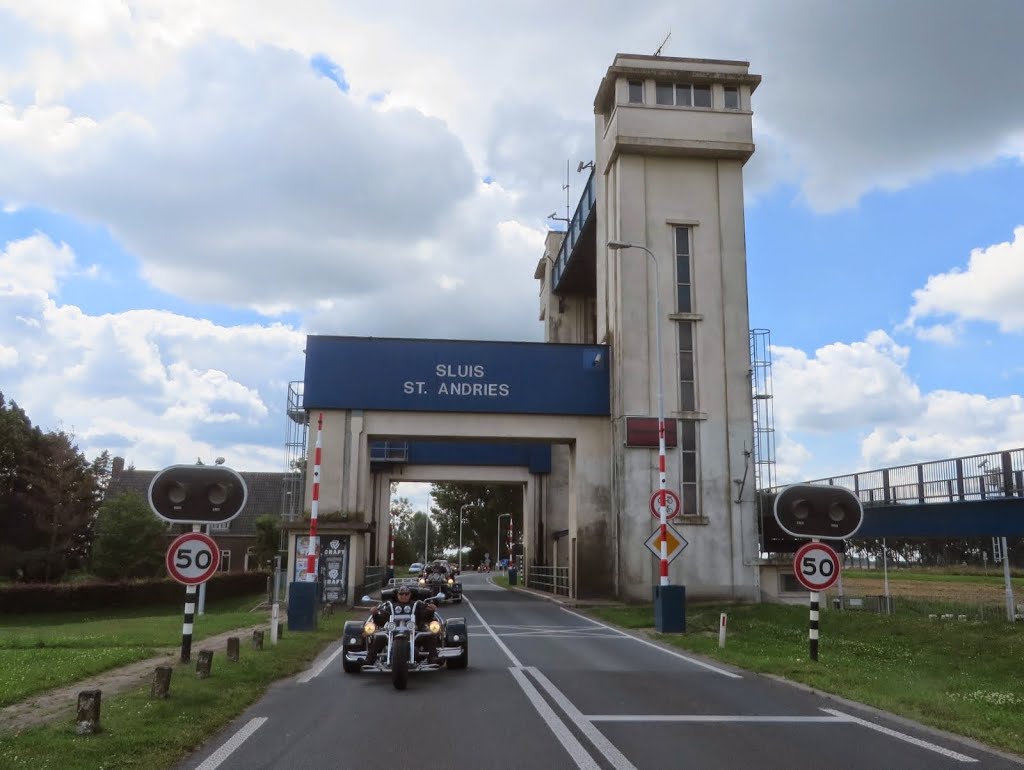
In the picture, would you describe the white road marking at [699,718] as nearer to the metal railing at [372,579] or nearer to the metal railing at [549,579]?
the metal railing at [372,579]

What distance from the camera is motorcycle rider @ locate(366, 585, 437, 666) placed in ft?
41.3

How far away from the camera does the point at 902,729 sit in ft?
30.9

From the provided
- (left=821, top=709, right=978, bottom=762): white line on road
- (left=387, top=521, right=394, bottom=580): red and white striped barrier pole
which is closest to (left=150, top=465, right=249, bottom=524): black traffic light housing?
(left=821, top=709, right=978, bottom=762): white line on road

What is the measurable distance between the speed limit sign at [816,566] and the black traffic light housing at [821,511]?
29 cm

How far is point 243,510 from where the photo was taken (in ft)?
226

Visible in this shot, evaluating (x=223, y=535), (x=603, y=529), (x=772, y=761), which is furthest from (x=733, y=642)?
(x=223, y=535)

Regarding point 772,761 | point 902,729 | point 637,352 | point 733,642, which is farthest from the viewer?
point 637,352

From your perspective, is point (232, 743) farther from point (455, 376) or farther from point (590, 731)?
point (455, 376)

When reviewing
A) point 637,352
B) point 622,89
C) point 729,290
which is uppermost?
point 622,89

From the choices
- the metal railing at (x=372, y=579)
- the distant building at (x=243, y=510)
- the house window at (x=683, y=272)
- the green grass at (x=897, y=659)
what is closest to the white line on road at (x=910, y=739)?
the green grass at (x=897, y=659)

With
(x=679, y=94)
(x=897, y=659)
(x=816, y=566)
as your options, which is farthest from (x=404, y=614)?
(x=679, y=94)

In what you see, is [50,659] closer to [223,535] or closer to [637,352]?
[637,352]

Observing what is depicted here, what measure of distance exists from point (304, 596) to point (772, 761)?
14593 millimetres

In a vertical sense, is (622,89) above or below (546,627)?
above
